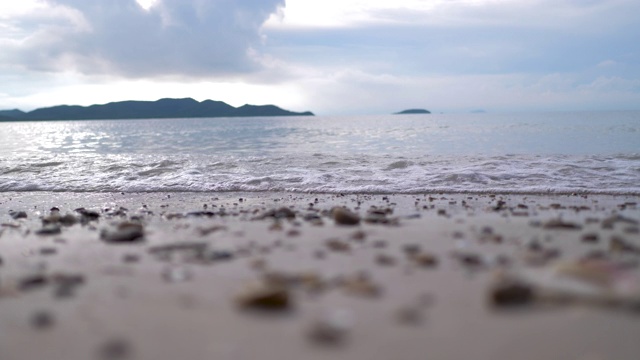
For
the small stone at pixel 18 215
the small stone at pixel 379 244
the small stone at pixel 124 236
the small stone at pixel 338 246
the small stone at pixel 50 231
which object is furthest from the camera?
the small stone at pixel 18 215

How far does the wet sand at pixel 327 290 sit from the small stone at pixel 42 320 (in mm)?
10

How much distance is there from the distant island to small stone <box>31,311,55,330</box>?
153162 millimetres

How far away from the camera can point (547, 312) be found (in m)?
3.02

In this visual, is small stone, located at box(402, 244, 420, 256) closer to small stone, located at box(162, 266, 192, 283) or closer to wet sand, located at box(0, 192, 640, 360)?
wet sand, located at box(0, 192, 640, 360)

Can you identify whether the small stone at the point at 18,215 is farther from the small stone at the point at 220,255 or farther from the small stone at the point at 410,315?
the small stone at the point at 410,315

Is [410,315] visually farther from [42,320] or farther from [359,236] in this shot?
[42,320]

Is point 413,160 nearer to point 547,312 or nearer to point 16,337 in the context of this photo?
point 547,312

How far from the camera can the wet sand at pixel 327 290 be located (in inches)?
107

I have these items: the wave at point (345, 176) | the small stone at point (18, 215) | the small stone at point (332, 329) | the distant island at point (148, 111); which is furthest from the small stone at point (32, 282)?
the distant island at point (148, 111)

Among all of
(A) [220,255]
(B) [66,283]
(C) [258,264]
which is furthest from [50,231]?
(C) [258,264]

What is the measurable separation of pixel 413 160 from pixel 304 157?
3.94 meters

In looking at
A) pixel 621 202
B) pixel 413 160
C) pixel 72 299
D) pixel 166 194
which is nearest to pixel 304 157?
pixel 413 160

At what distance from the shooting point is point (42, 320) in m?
3.10

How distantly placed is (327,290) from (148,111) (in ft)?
507
